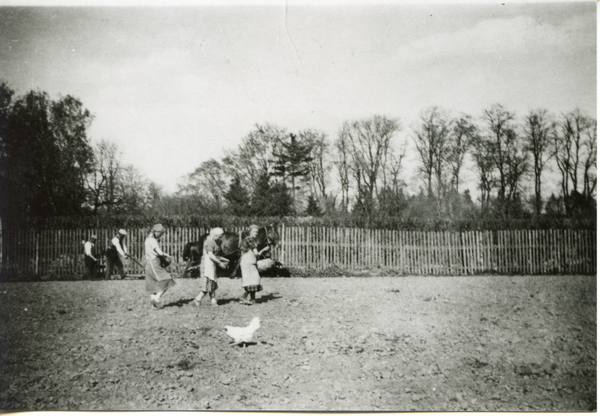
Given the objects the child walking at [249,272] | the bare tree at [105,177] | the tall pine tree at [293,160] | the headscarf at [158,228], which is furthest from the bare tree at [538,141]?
the bare tree at [105,177]

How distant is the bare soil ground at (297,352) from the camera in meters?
3.34

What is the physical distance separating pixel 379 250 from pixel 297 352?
2.72 m

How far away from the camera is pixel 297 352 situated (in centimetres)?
355

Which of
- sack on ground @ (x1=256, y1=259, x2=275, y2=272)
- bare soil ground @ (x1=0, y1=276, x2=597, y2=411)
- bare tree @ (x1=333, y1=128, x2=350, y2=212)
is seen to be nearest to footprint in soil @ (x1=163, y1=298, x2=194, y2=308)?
bare soil ground @ (x1=0, y1=276, x2=597, y2=411)

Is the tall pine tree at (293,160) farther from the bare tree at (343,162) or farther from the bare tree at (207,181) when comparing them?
the bare tree at (207,181)

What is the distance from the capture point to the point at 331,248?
5.59 m

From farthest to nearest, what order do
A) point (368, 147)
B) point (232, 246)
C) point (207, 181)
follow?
point (232, 246), point (368, 147), point (207, 181)

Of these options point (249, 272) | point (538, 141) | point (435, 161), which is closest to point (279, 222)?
point (249, 272)

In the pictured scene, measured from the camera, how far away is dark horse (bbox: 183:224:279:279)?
449 cm

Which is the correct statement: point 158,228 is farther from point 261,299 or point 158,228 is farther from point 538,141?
point 538,141

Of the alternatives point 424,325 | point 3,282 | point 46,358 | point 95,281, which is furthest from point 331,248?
point 3,282

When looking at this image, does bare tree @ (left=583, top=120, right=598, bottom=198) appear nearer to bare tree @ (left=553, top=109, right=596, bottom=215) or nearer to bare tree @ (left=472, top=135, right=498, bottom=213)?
bare tree @ (left=553, top=109, right=596, bottom=215)

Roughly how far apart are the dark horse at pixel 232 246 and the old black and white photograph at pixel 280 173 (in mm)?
53

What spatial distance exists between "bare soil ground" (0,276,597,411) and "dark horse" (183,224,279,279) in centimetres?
47
